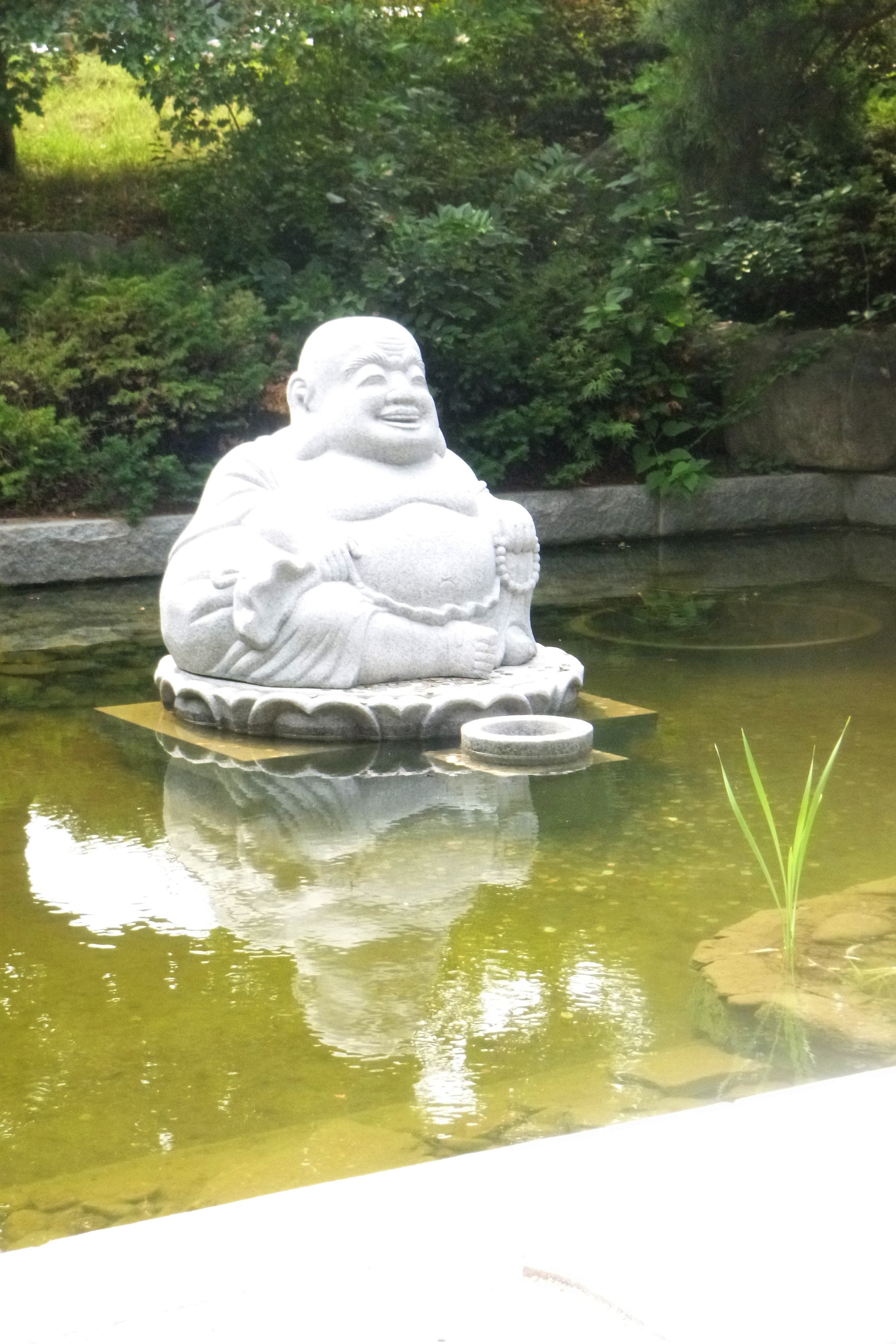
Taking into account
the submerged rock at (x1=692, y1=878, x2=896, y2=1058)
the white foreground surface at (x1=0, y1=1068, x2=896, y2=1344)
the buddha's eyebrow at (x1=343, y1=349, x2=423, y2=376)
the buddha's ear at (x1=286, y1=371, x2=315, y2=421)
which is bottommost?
the submerged rock at (x1=692, y1=878, x2=896, y2=1058)

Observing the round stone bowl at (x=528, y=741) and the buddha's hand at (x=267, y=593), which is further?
the buddha's hand at (x=267, y=593)

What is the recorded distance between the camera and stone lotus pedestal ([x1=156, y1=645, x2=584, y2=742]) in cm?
649

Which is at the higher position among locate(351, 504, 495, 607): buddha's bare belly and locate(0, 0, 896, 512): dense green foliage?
locate(0, 0, 896, 512): dense green foliage

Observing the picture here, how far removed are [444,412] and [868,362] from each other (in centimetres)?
321

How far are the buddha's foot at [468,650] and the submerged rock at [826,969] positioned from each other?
243cm

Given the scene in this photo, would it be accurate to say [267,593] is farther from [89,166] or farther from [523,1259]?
[89,166]

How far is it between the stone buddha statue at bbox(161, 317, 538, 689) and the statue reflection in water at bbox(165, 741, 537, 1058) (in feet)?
1.51

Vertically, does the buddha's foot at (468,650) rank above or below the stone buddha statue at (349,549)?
below

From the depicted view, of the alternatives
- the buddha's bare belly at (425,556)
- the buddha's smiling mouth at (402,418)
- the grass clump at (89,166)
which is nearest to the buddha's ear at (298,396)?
the buddha's smiling mouth at (402,418)

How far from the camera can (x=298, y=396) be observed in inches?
277

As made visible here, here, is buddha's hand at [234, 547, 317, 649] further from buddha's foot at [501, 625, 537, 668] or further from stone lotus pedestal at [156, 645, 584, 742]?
buddha's foot at [501, 625, 537, 668]

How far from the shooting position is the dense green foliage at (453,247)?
36.0 feet

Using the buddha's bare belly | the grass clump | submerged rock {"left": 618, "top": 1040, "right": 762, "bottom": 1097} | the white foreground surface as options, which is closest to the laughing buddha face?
the buddha's bare belly

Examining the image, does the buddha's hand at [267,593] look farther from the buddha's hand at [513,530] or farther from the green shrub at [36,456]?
the green shrub at [36,456]
